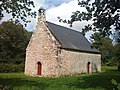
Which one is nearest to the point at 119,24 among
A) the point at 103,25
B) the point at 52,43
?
the point at 103,25

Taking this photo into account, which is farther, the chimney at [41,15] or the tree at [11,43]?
the tree at [11,43]

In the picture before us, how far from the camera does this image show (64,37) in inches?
1480

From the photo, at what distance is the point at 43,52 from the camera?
34.6 meters

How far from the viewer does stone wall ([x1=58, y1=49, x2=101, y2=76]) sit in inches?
1335

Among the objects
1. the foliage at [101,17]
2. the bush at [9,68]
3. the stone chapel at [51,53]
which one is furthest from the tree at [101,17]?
the bush at [9,68]

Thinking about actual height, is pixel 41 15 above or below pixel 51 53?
above

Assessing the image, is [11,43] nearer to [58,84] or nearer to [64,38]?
[64,38]

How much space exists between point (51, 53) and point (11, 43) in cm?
3015

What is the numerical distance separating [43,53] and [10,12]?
16660mm

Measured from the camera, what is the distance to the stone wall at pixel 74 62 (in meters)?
33.9

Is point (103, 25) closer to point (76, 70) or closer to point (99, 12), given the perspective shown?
point (99, 12)

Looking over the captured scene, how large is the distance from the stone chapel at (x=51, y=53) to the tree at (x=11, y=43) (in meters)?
17.6

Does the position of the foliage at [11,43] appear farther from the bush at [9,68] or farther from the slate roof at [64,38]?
the slate roof at [64,38]

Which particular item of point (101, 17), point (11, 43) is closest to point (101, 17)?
point (101, 17)
